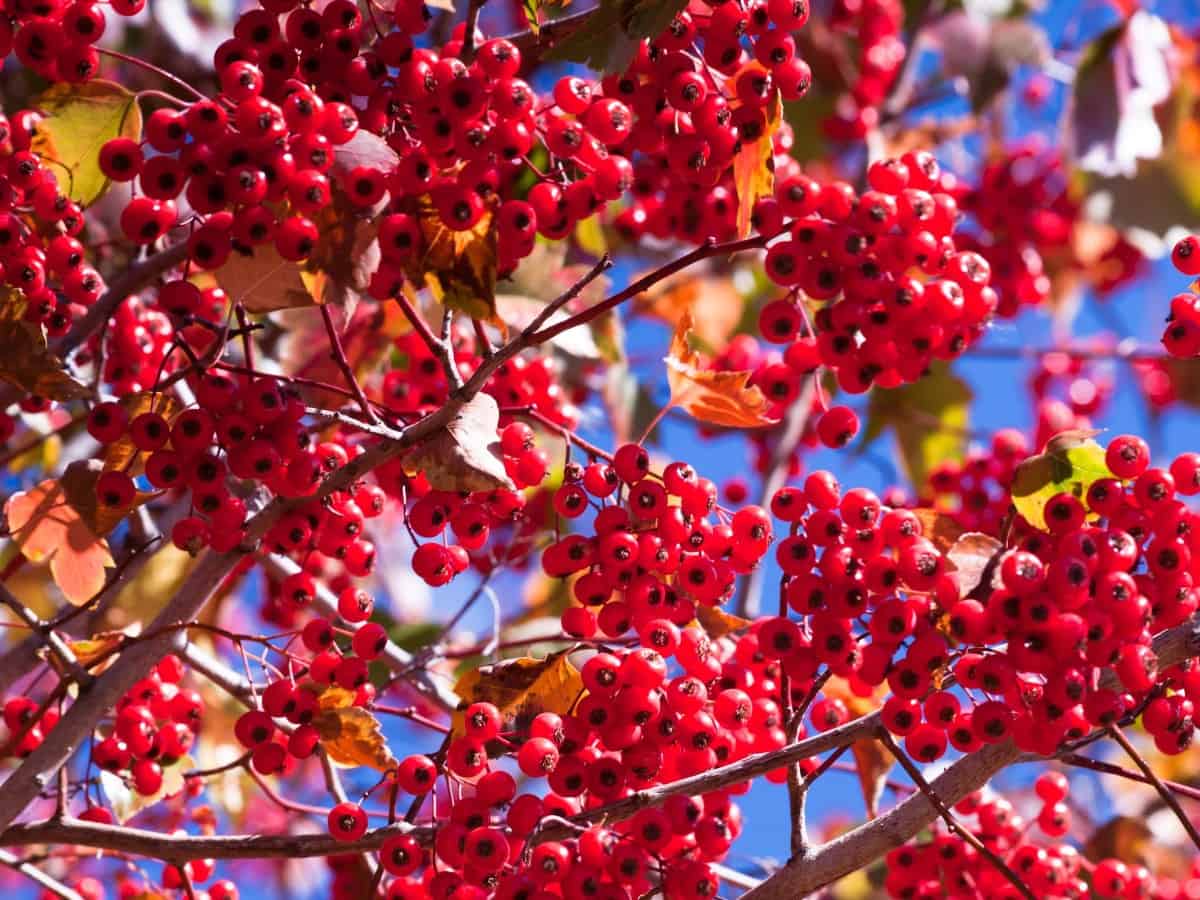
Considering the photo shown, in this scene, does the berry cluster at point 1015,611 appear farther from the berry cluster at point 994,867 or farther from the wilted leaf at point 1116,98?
the wilted leaf at point 1116,98

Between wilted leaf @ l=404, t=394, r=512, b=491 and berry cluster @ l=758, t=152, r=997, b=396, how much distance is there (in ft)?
1.76

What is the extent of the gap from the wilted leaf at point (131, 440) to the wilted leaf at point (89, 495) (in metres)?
0.05

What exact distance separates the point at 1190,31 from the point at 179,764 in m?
6.08

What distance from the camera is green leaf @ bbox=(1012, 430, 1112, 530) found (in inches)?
86.4

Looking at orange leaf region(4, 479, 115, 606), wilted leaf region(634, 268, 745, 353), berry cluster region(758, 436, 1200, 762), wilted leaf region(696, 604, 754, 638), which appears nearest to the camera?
berry cluster region(758, 436, 1200, 762)

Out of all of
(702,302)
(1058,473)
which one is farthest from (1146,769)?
(702,302)

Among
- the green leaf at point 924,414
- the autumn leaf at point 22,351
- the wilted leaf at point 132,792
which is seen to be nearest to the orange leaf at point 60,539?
the autumn leaf at point 22,351

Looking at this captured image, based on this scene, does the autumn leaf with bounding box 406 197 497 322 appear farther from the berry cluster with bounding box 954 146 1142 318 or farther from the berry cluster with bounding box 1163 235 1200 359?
the berry cluster with bounding box 954 146 1142 318

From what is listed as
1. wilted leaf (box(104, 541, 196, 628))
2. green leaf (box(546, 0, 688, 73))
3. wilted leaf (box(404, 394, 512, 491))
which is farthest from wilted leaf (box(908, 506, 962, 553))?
wilted leaf (box(104, 541, 196, 628))

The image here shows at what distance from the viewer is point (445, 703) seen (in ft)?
9.52

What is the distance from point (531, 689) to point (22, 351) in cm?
98

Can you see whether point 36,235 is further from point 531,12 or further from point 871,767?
point 871,767

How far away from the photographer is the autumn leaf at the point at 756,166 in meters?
2.44

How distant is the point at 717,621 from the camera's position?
2.76 meters
